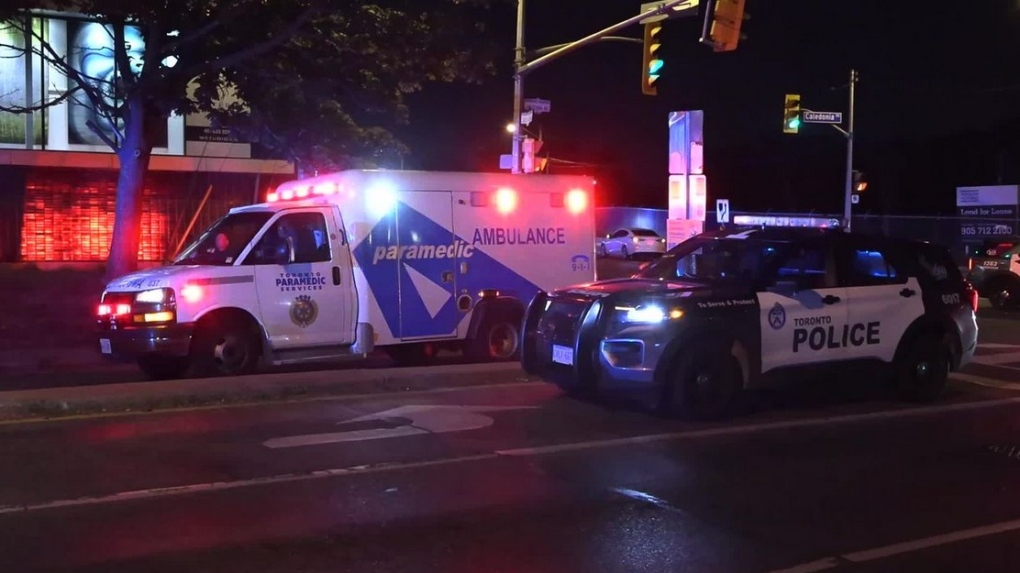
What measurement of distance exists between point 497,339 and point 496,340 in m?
0.02

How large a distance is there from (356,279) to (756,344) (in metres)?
4.79

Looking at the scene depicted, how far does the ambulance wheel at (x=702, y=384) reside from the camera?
9.62 meters

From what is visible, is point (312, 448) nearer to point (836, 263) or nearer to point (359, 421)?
point (359, 421)

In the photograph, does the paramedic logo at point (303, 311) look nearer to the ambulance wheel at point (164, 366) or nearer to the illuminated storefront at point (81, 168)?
the ambulance wheel at point (164, 366)

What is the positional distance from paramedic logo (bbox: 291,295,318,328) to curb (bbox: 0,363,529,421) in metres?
0.73

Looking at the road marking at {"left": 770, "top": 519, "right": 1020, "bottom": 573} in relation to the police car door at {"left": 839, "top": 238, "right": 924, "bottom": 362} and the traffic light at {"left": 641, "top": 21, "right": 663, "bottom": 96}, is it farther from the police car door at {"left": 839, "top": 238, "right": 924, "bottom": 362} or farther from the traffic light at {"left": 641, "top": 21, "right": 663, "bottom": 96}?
the traffic light at {"left": 641, "top": 21, "right": 663, "bottom": 96}

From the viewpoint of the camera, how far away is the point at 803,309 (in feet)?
33.9

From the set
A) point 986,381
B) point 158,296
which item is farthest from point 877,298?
point 158,296

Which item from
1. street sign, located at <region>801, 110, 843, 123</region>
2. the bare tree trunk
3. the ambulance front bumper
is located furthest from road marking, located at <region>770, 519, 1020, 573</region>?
street sign, located at <region>801, 110, 843, 123</region>

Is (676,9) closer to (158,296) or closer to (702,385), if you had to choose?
(702,385)

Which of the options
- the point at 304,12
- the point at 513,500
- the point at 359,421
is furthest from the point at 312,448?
the point at 304,12

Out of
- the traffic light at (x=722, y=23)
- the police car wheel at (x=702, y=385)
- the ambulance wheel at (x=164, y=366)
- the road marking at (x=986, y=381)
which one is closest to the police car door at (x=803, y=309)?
the police car wheel at (x=702, y=385)

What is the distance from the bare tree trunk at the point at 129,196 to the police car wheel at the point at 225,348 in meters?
6.79

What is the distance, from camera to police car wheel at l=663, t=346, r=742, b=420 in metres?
9.63
